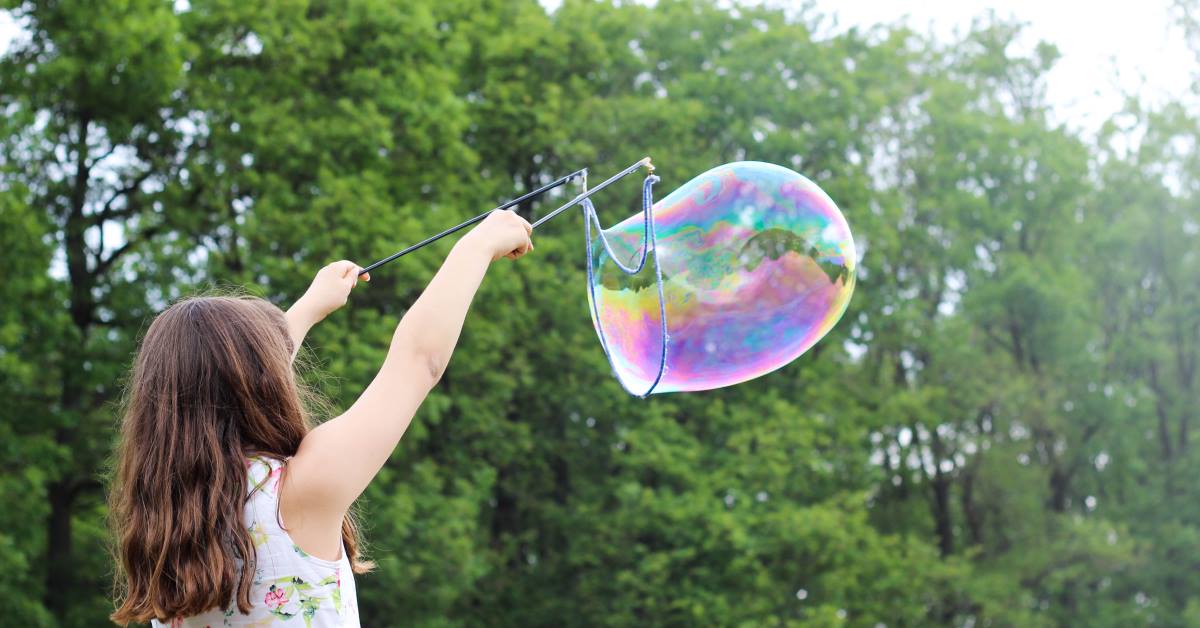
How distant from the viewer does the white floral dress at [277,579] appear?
2156 millimetres

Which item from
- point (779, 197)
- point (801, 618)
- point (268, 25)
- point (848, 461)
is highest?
point (268, 25)

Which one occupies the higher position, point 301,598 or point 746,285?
point 746,285

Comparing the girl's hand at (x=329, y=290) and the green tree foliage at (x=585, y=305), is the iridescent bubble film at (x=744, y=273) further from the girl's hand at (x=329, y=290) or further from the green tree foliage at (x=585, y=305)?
the green tree foliage at (x=585, y=305)

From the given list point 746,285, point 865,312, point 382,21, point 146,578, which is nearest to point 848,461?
point 865,312

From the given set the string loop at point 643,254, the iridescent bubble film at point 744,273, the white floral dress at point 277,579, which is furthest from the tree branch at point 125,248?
the white floral dress at point 277,579

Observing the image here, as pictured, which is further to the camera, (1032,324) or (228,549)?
(1032,324)

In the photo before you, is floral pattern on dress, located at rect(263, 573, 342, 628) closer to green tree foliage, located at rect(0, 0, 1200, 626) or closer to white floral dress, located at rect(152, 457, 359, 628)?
white floral dress, located at rect(152, 457, 359, 628)

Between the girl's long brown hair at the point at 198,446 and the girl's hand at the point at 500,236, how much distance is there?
1.20 feet

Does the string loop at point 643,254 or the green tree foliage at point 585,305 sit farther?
the green tree foliage at point 585,305

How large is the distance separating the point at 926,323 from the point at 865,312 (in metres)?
1.89

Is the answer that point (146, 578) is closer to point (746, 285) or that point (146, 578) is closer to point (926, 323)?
point (746, 285)

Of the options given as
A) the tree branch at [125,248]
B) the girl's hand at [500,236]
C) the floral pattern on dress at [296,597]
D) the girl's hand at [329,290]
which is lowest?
the floral pattern on dress at [296,597]

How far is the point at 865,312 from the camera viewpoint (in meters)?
20.1

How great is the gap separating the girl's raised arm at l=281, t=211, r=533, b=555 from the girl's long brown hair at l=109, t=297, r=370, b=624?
100 mm
